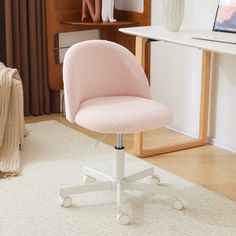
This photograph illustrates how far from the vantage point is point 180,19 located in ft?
10.9

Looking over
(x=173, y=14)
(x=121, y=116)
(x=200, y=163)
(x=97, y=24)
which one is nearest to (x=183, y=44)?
(x=173, y=14)

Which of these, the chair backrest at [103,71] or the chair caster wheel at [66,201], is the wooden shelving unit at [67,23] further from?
the chair caster wheel at [66,201]

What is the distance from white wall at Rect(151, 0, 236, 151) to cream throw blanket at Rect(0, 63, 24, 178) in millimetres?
1113

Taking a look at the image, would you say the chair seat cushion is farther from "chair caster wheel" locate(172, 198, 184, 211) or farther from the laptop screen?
the laptop screen

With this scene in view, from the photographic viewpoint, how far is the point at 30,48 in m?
4.25

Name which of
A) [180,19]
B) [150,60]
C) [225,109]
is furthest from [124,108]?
[150,60]

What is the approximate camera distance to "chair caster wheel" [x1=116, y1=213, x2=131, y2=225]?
8.44 ft

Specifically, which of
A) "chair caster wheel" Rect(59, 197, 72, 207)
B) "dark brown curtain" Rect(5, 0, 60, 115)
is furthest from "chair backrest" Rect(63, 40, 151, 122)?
"dark brown curtain" Rect(5, 0, 60, 115)

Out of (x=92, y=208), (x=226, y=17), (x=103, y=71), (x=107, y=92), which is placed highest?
(x=226, y=17)

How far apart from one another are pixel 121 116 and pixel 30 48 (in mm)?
1895

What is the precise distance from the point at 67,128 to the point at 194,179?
1215 millimetres

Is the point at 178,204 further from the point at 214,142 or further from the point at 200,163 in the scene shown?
the point at 214,142

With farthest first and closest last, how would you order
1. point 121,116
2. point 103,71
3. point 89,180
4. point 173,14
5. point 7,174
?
point 173,14, point 7,174, point 89,180, point 103,71, point 121,116

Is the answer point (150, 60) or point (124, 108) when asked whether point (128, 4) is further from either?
point (124, 108)
